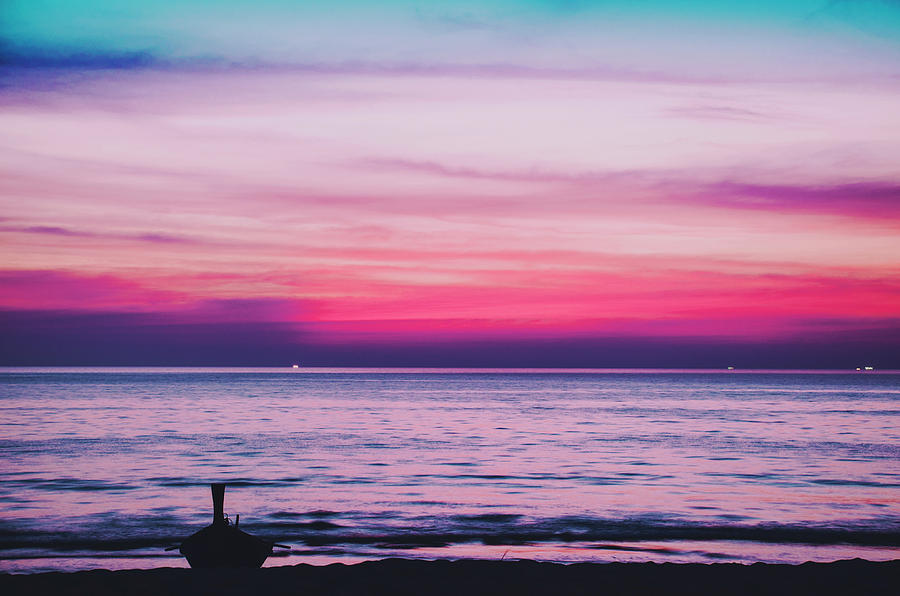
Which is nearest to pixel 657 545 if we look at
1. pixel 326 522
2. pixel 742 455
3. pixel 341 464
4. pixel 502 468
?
pixel 326 522

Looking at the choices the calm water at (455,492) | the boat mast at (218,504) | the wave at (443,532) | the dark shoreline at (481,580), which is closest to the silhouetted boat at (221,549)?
the boat mast at (218,504)

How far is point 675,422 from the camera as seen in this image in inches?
2317

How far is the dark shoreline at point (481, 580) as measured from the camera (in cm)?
1062

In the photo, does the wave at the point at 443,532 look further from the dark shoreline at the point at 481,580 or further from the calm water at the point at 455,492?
the dark shoreline at the point at 481,580

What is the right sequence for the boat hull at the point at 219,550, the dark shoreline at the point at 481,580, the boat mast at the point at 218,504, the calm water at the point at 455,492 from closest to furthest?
the dark shoreline at the point at 481,580, the boat hull at the point at 219,550, the boat mast at the point at 218,504, the calm water at the point at 455,492

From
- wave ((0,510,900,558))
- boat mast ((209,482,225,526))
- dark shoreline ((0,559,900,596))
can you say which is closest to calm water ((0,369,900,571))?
wave ((0,510,900,558))

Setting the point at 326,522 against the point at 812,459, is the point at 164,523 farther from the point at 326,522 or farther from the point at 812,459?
the point at 812,459

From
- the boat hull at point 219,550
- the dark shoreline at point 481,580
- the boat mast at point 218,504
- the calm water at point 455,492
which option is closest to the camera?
the dark shoreline at point 481,580

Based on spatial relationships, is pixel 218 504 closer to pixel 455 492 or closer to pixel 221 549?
pixel 221 549

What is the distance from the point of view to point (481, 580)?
11.3 metres

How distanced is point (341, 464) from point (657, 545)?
678 inches

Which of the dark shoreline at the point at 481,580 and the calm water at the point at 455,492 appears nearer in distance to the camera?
the dark shoreline at the point at 481,580

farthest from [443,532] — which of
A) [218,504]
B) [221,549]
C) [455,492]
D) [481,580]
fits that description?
[481,580]

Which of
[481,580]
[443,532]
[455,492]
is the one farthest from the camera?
[455,492]
